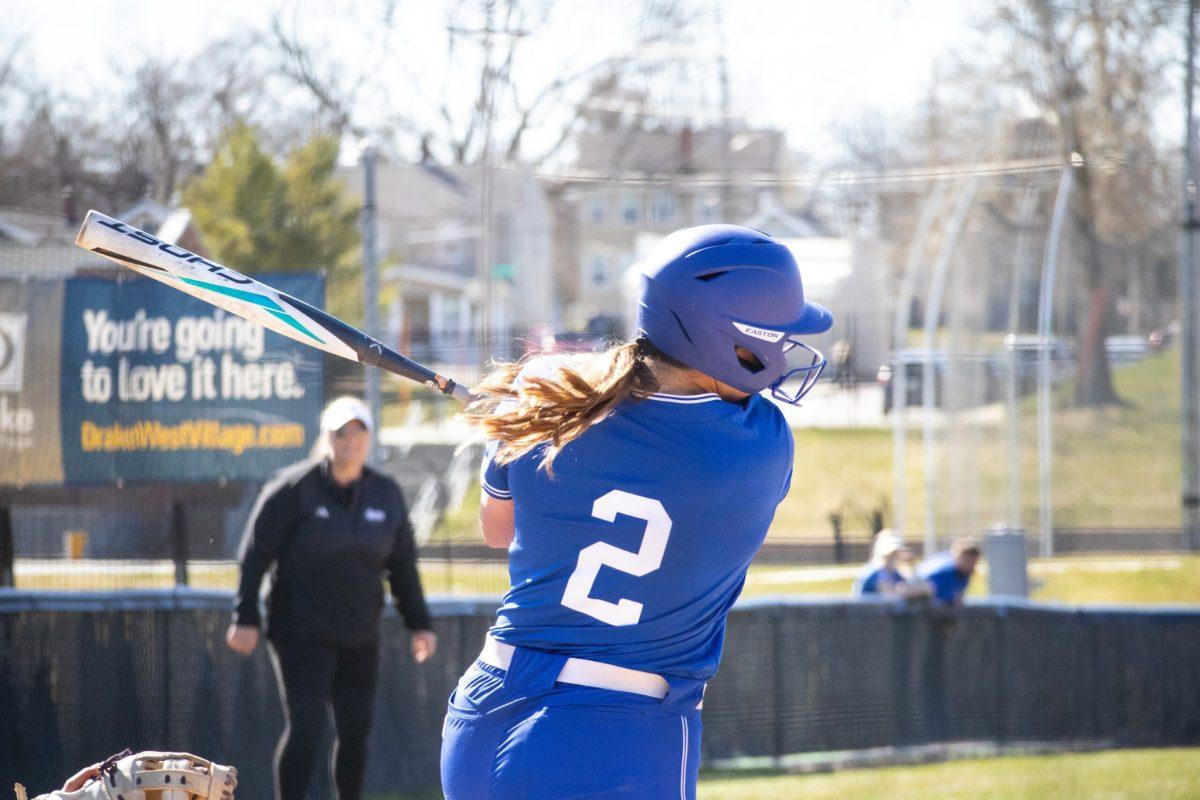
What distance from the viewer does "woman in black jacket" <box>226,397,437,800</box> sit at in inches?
196

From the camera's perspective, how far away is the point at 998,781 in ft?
22.7

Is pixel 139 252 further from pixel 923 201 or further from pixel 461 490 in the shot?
pixel 923 201

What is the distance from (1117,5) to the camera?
12.5m

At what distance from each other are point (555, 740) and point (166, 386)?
4728 millimetres

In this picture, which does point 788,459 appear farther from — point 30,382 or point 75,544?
point 30,382

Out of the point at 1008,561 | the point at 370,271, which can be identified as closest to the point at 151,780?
the point at 370,271

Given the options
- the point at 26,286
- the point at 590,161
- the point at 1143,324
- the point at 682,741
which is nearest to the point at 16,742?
the point at 26,286

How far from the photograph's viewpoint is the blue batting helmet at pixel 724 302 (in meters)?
2.25

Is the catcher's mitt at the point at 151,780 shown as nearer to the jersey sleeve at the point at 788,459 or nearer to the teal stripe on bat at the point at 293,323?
the teal stripe on bat at the point at 293,323

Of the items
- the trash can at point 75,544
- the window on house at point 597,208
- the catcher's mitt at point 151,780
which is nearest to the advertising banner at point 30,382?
the trash can at point 75,544

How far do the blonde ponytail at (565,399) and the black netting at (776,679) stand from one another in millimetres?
3473

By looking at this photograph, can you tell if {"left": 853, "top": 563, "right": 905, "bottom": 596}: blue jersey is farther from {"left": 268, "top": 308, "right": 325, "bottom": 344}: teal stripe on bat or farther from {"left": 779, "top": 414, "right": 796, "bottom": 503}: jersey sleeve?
{"left": 779, "top": 414, "right": 796, "bottom": 503}: jersey sleeve

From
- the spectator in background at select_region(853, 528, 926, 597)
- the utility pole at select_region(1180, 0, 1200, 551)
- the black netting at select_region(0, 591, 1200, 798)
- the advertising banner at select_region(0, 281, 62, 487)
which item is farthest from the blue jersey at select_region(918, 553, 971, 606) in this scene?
the advertising banner at select_region(0, 281, 62, 487)

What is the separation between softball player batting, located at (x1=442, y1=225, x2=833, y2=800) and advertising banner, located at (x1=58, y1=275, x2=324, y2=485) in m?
4.47
